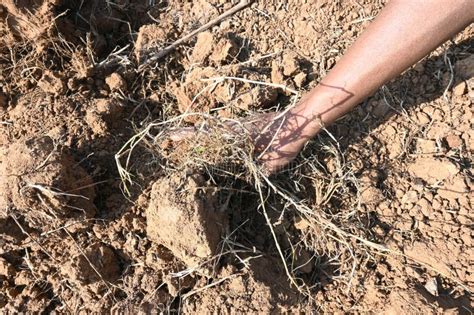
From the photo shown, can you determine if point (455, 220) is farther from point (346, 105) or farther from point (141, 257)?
point (141, 257)

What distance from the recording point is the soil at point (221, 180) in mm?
1273

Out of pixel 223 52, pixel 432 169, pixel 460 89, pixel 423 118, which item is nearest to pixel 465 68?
pixel 460 89

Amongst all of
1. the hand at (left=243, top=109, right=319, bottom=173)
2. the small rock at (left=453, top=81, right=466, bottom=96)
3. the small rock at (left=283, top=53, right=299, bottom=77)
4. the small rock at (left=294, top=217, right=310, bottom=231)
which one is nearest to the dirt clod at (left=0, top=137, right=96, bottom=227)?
the hand at (left=243, top=109, right=319, bottom=173)

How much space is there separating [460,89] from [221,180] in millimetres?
895

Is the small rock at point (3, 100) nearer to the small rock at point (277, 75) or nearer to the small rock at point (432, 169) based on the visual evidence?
the small rock at point (277, 75)

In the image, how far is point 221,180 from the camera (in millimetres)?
1406

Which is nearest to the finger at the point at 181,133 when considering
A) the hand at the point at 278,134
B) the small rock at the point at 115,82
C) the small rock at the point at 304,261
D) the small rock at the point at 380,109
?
the hand at the point at 278,134

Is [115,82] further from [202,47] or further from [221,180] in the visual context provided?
[221,180]

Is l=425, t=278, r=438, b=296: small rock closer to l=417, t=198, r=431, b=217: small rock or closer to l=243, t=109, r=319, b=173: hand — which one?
l=417, t=198, r=431, b=217: small rock

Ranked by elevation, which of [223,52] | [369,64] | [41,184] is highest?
[41,184]

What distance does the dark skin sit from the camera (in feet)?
3.78

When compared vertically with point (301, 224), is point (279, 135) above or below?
above

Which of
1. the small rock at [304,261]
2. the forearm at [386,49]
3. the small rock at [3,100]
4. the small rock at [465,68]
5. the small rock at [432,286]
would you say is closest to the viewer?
the forearm at [386,49]

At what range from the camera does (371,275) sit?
4.33 ft
